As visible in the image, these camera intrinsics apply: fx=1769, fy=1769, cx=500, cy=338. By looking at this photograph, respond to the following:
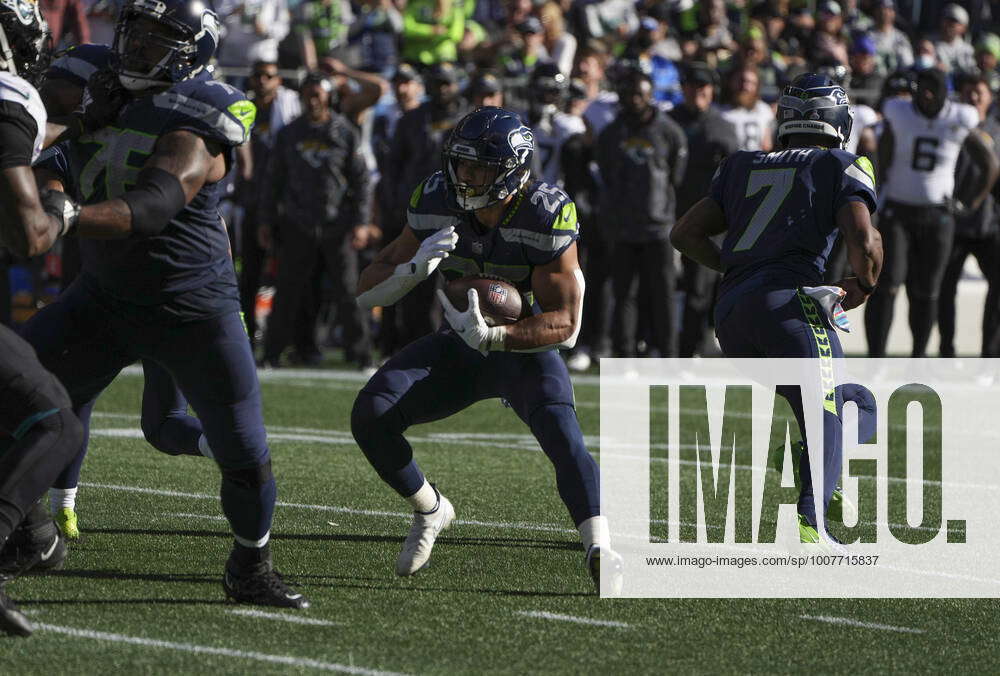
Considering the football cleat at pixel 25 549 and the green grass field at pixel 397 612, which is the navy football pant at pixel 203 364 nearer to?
the green grass field at pixel 397 612

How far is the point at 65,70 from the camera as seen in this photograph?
540cm

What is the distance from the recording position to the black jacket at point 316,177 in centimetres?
1185

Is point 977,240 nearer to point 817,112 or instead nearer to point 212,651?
point 817,112

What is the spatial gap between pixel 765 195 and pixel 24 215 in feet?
9.47

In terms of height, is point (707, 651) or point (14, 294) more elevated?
point (707, 651)

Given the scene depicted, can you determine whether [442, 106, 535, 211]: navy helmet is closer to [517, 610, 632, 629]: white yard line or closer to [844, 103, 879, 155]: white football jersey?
[517, 610, 632, 629]: white yard line

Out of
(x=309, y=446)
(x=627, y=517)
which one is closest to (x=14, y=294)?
(x=309, y=446)

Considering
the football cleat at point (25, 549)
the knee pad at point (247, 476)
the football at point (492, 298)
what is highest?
the football at point (492, 298)

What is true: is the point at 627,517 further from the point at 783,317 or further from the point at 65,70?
the point at 65,70

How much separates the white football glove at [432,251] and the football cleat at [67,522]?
1.52m

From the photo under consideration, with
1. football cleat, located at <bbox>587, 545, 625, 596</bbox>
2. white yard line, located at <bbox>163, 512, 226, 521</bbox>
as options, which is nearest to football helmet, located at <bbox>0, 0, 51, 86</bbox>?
white yard line, located at <bbox>163, 512, 226, 521</bbox>

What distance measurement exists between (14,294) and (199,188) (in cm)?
855

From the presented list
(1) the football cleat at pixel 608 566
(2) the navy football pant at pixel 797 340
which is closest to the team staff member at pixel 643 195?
(2) the navy football pant at pixel 797 340

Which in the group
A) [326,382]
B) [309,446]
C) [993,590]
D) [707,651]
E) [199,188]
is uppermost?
[199,188]
